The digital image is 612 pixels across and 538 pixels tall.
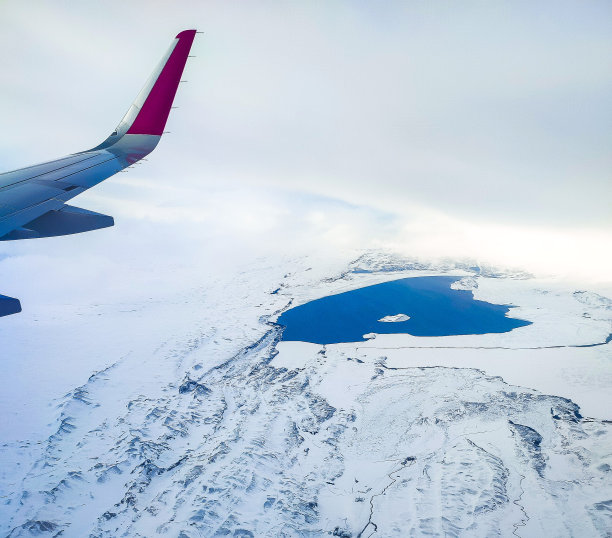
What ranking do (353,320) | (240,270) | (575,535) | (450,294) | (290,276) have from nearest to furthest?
(575,535) < (353,320) < (450,294) < (290,276) < (240,270)

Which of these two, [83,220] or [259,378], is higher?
[83,220]

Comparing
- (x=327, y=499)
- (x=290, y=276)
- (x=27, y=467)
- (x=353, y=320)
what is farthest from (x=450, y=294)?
(x=27, y=467)

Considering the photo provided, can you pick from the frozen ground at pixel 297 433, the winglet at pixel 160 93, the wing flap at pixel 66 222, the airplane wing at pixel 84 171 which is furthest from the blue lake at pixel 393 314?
the wing flap at pixel 66 222

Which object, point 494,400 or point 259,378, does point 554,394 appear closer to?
point 494,400

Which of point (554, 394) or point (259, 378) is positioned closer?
point (554, 394)

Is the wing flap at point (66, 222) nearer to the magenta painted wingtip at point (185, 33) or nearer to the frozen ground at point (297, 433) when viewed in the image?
the magenta painted wingtip at point (185, 33)

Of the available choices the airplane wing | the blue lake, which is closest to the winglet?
the airplane wing

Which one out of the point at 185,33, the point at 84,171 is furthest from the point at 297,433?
the point at 185,33
